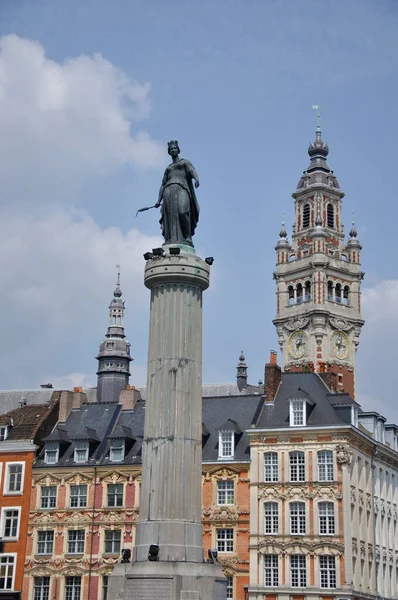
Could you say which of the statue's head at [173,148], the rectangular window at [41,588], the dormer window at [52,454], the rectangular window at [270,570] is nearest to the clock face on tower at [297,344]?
the dormer window at [52,454]

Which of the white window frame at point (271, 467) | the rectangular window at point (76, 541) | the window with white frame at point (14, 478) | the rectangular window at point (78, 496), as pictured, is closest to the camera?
the white window frame at point (271, 467)

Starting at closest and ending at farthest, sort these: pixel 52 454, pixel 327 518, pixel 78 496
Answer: pixel 327 518, pixel 78 496, pixel 52 454

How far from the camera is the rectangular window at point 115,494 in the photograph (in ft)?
162

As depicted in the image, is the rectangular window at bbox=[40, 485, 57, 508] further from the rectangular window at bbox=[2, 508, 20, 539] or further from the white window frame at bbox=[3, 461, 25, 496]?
the rectangular window at bbox=[2, 508, 20, 539]

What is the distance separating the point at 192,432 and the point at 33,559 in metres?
32.6

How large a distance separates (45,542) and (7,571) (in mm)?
2465

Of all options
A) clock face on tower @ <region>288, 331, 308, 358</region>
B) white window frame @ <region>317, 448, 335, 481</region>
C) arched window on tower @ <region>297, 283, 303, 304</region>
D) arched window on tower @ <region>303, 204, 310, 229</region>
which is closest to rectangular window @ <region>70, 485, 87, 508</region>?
white window frame @ <region>317, 448, 335, 481</region>

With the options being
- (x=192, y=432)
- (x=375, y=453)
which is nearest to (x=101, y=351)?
(x=375, y=453)

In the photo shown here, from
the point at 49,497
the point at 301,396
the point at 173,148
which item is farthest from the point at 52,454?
the point at 173,148

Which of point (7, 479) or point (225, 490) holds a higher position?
point (7, 479)

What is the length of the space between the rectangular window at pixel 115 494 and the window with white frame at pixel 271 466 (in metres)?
7.77

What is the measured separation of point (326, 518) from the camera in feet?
149

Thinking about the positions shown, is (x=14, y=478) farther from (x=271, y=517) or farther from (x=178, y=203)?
(x=178, y=203)

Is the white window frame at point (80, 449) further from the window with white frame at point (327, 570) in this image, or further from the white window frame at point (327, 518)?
the window with white frame at point (327, 570)
